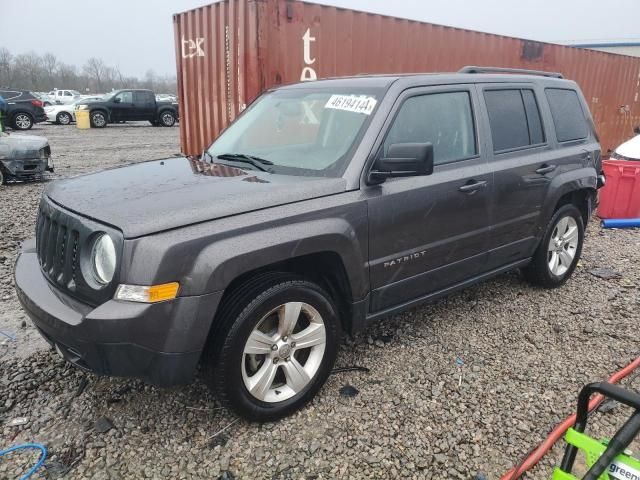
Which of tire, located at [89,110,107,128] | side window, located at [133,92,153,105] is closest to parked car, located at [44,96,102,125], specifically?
tire, located at [89,110,107,128]

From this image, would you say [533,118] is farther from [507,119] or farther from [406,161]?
[406,161]

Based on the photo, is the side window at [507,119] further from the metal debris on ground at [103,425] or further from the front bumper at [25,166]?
the front bumper at [25,166]

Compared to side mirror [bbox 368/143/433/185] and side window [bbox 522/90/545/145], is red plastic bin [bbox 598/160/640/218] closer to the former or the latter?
side window [bbox 522/90/545/145]

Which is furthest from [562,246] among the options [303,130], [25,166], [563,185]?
[25,166]

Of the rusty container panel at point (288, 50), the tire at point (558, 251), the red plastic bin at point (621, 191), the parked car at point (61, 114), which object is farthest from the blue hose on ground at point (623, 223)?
the parked car at point (61, 114)

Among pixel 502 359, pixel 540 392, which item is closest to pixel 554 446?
pixel 540 392

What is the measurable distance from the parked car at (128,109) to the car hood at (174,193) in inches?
846

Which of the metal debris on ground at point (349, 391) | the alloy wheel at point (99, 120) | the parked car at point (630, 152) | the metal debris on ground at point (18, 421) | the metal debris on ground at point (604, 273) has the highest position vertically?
the parked car at point (630, 152)

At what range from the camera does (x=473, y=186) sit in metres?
3.27

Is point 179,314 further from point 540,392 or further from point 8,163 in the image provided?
point 8,163

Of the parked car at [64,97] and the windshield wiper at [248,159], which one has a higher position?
the windshield wiper at [248,159]

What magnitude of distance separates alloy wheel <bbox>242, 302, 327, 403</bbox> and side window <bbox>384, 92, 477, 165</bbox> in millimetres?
1074

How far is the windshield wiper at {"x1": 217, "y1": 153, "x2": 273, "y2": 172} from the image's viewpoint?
9.87ft

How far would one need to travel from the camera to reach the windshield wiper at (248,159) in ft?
9.87
